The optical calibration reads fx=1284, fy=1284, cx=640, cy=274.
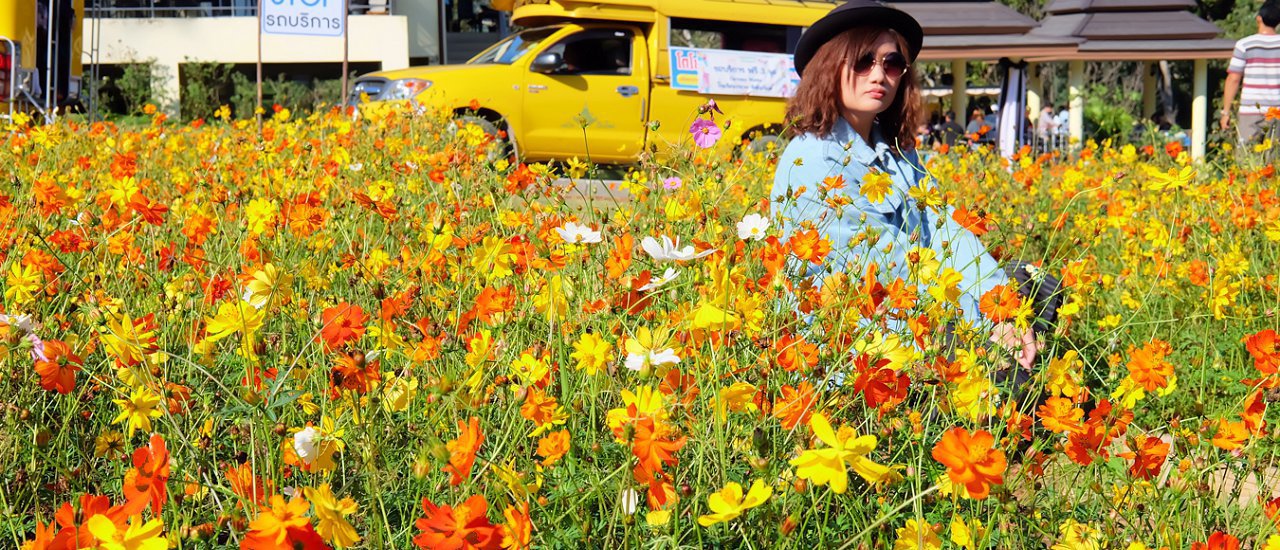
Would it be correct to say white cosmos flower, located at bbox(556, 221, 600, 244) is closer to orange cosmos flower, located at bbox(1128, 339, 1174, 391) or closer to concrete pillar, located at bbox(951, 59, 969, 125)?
orange cosmos flower, located at bbox(1128, 339, 1174, 391)

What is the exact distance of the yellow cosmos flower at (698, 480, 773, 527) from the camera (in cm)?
114

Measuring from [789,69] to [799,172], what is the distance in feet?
24.5

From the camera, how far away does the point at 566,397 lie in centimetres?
170

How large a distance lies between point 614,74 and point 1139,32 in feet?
32.2

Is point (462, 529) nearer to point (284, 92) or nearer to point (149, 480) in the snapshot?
point (149, 480)

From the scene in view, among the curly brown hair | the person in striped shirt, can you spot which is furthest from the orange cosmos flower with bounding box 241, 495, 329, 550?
the person in striped shirt

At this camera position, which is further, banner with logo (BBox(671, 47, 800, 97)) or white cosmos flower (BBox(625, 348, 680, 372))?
banner with logo (BBox(671, 47, 800, 97))

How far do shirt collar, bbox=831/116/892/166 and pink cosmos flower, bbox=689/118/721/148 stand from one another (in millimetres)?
296

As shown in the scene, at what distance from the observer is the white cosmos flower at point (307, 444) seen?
139cm

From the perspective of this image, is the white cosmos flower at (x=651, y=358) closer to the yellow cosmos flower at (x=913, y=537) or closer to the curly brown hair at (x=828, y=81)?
the yellow cosmos flower at (x=913, y=537)

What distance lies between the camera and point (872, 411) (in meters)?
1.85

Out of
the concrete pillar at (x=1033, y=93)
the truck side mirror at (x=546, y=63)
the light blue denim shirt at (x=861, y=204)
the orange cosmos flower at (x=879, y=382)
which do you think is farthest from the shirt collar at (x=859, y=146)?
the concrete pillar at (x=1033, y=93)

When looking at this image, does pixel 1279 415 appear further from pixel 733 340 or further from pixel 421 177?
pixel 421 177

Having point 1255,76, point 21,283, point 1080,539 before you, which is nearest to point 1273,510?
point 1080,539
